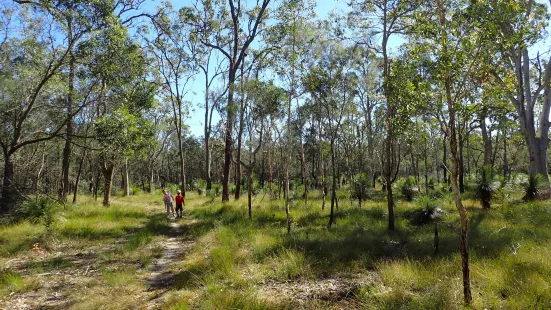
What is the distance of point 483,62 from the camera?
587 cm

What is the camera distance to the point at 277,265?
861cm

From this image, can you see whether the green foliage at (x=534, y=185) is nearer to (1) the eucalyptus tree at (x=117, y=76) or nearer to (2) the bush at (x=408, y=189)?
(2) the bush at (x=408, y=189)

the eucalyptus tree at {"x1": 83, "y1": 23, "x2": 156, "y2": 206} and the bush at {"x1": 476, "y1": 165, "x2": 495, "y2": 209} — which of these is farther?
the bush at {"x1": 476, "y1": 165, "x2": 495, "y2": 209}

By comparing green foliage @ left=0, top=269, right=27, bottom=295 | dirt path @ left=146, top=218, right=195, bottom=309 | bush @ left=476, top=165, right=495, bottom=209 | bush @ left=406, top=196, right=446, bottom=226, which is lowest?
dirt path @ left=146, top=218, right=195, bottom=309

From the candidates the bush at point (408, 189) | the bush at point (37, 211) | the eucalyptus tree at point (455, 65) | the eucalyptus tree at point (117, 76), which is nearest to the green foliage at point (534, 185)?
the bush at point (408, 189)

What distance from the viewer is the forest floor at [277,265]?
20.8 feet

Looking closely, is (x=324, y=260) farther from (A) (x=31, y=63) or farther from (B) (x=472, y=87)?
(A) (x=31, y=63)

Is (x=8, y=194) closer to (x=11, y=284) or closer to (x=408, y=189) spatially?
(x=11, y=284)

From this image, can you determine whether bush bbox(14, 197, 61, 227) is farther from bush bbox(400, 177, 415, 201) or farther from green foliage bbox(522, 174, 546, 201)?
green foliage bbox(522, 174, 546, 201)

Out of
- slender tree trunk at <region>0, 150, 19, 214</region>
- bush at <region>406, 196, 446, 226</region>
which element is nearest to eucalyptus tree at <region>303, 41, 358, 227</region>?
bush at <region>406, 196, 446, 226</region>

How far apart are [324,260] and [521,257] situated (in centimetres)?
431

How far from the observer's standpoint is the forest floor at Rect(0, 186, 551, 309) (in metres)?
6.33

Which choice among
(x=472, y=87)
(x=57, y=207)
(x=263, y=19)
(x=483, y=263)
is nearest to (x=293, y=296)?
(x=483, y=263)

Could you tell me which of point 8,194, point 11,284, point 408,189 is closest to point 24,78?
point 8,194
